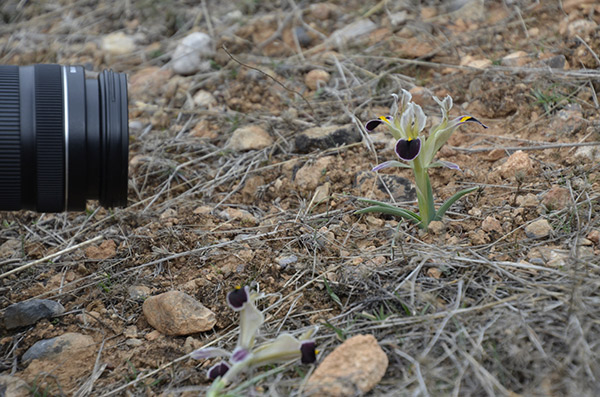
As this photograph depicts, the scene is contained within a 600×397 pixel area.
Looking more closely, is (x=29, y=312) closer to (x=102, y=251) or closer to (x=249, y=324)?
(x=102, y=251)

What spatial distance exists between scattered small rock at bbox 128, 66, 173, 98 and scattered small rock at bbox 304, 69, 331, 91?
2.67 feet

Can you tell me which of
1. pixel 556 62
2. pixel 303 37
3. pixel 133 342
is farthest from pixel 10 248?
pixel 556 62

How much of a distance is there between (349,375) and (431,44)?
2.28 m

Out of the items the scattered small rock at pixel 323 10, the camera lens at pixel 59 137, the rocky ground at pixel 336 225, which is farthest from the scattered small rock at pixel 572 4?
the camera lens at pixel 59 137

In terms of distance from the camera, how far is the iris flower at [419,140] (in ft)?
6.23

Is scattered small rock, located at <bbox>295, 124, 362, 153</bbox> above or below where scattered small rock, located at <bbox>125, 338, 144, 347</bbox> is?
above

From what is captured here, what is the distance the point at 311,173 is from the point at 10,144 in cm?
111

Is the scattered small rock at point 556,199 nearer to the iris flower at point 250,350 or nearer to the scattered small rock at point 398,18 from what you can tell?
the iris flower at point 250,350

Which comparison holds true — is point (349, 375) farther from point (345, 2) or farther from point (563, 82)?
point (345, 2)

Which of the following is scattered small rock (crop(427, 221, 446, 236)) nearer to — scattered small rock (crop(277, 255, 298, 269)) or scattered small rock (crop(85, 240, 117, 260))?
scattered small rock (crop(277, 255, 298, 269))

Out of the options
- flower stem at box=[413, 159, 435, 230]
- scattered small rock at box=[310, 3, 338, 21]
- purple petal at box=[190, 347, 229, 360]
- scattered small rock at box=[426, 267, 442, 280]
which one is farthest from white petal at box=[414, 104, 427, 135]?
scattered small rock at box=[310, 3, 338, 21]

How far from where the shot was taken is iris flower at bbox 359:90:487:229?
1.90m

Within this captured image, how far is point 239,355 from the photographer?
1558mm

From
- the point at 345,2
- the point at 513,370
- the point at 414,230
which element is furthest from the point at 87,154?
the point at 345,2
